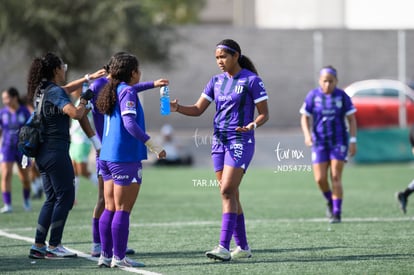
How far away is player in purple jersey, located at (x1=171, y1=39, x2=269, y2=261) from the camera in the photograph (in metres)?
9.44

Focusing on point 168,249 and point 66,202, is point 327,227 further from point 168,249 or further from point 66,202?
point 66,202

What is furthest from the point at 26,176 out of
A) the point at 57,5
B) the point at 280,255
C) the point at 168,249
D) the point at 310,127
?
the point at 57,5

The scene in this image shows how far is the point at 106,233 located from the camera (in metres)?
9.21

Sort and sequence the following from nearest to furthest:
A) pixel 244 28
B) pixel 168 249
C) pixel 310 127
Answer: pixel 168 249, pixel 310 127, pixel 244 28

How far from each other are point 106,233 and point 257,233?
3.36 meters

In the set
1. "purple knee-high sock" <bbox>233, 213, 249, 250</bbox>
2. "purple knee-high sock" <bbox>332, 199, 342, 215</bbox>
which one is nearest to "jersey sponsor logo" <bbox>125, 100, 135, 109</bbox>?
"purple knee-high sock" <bbox>233, 213, 249, 250</bbox>

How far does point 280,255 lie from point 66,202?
96.8 inches

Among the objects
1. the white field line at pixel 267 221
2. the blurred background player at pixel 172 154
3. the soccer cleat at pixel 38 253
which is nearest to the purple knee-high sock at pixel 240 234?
the soccer cleat at pixel 38 253

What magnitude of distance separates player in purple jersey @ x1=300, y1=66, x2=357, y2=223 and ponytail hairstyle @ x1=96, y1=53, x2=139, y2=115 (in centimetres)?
504

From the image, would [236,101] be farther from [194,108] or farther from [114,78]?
[114,78]

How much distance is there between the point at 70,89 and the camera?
10.2 metres

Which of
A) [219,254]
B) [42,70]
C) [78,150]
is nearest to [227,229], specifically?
[219,254]

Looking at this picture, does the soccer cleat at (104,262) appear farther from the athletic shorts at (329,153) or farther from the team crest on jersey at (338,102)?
the team crest on jersey at (338,102)

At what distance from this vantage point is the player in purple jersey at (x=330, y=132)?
44.6 feet
